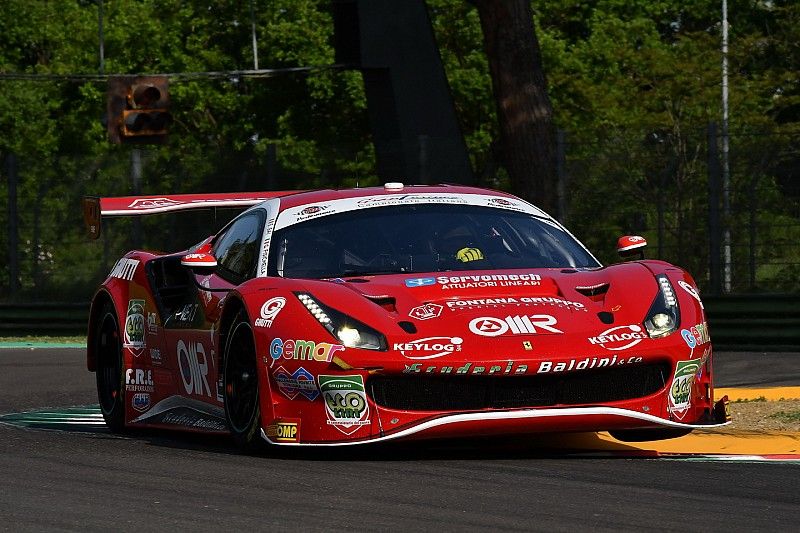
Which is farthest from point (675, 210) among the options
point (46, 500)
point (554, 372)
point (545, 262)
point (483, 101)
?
point (483, 101)

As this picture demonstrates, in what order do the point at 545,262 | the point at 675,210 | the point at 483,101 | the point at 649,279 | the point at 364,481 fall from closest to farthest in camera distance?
the point at 364,481
the point at 649,279
the point at 545,262
the point at 675,210
the point at 483,101

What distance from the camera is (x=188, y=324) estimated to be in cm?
894

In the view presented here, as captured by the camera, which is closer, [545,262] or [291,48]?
[545,262]

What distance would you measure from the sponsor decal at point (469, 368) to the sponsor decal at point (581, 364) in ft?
0.31

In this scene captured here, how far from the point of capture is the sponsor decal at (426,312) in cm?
740

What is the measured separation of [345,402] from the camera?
7270 millimetres

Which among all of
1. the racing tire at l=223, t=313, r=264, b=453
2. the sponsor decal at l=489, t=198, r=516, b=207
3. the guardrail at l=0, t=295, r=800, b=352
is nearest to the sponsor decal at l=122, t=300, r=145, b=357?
the racing tire at l=223, t=313, r=264, b=453

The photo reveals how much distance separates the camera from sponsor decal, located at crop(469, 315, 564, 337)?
24.0ft

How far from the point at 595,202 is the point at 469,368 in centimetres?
1121

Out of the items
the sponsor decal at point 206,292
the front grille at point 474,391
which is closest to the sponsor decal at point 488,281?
the front grille at point 474,391

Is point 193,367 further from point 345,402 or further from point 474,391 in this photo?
point 474,391

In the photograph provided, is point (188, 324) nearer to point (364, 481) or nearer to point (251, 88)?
point (364, 481)

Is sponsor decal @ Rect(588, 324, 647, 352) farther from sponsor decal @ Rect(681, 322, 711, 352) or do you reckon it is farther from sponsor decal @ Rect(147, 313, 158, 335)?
sponsor decal @ Rect(147, 313, 158, 335)

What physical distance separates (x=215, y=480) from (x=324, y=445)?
0.72m
